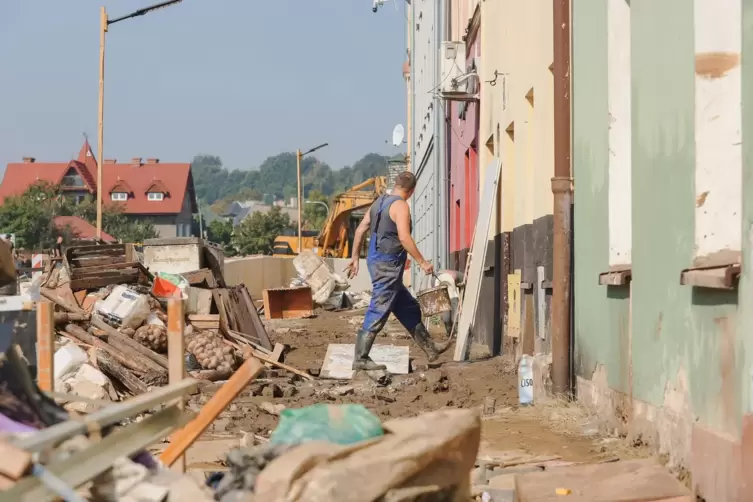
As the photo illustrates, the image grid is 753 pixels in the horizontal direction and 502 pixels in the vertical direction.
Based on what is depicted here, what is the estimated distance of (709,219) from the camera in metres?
4.56

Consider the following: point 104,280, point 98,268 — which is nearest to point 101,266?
point 98,268

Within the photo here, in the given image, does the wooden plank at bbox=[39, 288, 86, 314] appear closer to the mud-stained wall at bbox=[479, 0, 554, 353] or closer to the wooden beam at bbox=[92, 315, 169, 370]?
the wooden beam at bbox=[92, 315, 169, 370]

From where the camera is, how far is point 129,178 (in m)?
105

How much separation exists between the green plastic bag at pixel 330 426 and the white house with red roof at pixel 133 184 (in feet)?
312

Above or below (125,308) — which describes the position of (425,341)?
below

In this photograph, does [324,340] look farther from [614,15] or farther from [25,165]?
[25,165]

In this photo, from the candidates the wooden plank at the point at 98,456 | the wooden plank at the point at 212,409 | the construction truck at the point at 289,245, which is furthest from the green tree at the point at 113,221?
the wooden plank at the point at 98,456

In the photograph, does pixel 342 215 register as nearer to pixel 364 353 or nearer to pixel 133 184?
pixel 364 353

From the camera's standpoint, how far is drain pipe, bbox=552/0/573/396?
7.55 meters

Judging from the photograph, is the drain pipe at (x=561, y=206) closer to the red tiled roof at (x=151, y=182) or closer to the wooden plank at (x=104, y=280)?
the wooden plank at (x=104, y=280)

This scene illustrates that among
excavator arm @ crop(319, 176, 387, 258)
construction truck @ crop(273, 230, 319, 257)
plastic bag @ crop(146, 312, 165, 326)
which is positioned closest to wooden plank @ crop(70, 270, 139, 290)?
plastic bag @ crop(146, 312, 165, 326)

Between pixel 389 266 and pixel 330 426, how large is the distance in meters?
7.04

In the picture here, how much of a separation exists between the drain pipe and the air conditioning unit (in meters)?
6.98

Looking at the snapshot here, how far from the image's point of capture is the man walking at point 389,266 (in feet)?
32.7
